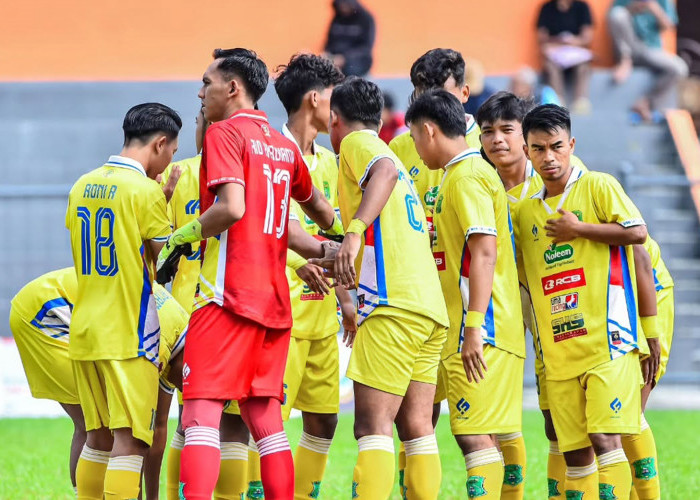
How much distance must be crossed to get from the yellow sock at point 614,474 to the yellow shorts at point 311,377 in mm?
1532

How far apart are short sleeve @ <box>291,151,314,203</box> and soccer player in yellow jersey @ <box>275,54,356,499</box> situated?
2.65 ft

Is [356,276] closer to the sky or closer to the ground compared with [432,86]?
closer to the ground

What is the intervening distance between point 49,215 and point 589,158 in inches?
303

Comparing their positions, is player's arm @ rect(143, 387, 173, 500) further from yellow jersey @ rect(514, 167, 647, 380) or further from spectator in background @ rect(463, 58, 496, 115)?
spectator in background @ rect(463, 58, 496, 115)

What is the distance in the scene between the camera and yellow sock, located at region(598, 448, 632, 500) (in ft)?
18.6

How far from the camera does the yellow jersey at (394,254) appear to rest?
5523 millimetres

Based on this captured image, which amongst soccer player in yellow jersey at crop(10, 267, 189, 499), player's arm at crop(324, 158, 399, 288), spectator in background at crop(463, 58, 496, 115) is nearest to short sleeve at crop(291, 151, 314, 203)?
player's arm at crop(324, 158, 399, 288)

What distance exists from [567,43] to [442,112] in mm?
12097

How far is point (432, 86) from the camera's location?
6625 millimetres

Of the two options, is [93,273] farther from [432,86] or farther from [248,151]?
[432,86]

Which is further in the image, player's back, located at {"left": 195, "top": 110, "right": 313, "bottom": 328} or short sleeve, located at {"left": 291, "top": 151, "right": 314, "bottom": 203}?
short sleeve, located at {"left": 291, "top": 151, "right": 314, "bottom": 203}

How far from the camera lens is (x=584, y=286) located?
5930 millimetres

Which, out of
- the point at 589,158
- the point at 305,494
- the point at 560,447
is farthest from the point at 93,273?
the point at 589,158

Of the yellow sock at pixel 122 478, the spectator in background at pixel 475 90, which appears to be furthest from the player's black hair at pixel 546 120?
the spectator in background at pixel 475 90
